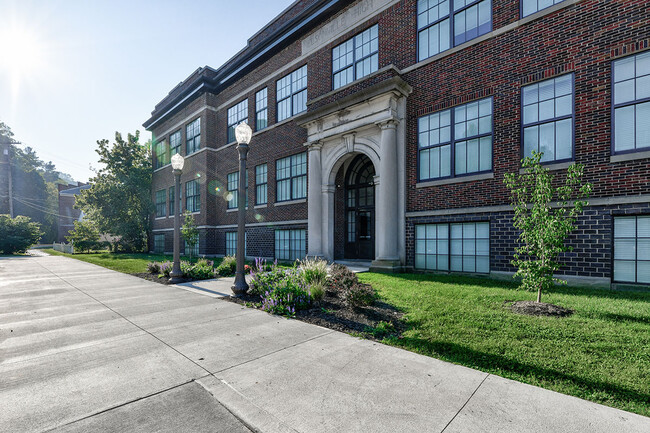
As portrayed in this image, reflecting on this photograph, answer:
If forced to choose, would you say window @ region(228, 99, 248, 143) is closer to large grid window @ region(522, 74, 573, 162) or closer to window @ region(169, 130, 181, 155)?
window @ region(169, 130, 181, 155)

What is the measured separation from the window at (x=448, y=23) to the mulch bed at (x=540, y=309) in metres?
8.33

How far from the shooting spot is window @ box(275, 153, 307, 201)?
14628mm

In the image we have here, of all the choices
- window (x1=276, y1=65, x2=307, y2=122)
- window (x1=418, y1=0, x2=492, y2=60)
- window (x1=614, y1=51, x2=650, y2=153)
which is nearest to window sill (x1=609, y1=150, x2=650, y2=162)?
window (x1=614, y1=51, x2=650, y2=153)

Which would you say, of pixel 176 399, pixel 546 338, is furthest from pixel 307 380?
pixel 546 338

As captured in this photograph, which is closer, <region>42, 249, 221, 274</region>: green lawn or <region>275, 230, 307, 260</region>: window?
<region>42, 249, 221, 274</region>: green lawn

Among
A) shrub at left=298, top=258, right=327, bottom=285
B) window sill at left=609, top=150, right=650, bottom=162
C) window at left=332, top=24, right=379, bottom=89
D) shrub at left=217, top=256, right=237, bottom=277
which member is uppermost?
window at left=332, top=24, right=379, bottom=89

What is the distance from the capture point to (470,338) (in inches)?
163

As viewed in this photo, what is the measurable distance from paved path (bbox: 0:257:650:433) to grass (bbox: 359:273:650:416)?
279 millimetres

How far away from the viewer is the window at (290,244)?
14421mm

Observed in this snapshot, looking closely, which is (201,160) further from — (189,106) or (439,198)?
(439,198)

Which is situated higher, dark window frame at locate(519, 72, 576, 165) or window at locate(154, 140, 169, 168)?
window at locate(154, 140, 169, 168)

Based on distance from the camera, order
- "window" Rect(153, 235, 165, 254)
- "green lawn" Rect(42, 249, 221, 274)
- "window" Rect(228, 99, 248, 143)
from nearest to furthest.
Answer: "green lawn" Rect(42, 249, 221, 274) < "window" Rect(228, 99, 248, 143) < "window" Rect(153, 235, 165, 254)

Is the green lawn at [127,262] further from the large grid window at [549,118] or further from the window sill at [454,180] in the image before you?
the large grid window at [549,118]

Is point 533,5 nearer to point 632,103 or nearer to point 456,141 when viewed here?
point 632,103
